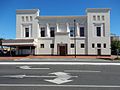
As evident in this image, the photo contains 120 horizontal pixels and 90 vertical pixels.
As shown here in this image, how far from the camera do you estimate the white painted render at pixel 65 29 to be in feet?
180

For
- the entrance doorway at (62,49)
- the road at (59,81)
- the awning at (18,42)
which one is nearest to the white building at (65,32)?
the entrance doorway at (62,49)

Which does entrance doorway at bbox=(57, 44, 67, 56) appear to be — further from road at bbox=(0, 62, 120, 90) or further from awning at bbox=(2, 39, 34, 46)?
road at bbox=(0, 62, 120, 90)

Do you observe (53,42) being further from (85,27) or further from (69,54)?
(85,27)

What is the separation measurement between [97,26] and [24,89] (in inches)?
1906

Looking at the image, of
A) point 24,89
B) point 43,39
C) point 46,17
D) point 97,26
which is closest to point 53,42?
point 43,39

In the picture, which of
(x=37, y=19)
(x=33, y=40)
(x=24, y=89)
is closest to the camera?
(x=24, y=89)

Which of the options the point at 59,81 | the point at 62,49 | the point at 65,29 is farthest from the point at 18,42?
the point at 59,81

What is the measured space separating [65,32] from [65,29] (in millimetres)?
1382

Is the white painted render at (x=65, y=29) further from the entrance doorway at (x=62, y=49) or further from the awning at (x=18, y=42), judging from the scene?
the awning at (x=18, y=42)

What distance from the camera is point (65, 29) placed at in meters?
56.2

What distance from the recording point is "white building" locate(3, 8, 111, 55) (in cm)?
5503

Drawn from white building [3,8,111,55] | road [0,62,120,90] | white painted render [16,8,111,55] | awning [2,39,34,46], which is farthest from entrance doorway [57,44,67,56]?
road [0,62,120,90]

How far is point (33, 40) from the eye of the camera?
52.9m

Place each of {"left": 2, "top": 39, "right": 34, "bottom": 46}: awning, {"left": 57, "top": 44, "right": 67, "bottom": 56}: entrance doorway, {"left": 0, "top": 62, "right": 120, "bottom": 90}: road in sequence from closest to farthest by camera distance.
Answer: {"left": 0, "top": 62, "right": 120, "bottom": 90}: road
{"left": 2, "top": 39, "right": 34, "bottom": 46}: awning
{"left": 57, "top": 44, "right": 67, "bottom": 56}: entrance doorway
